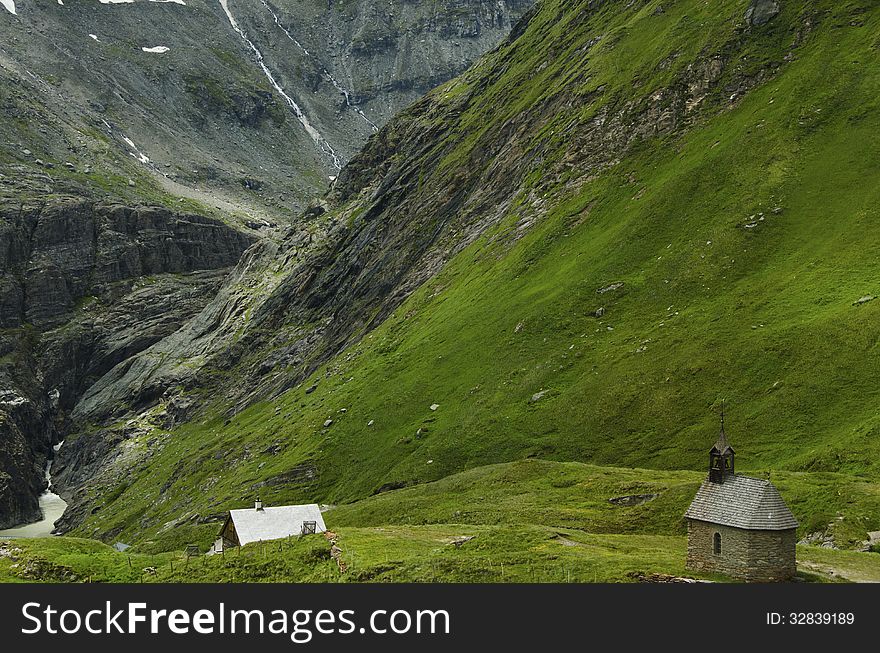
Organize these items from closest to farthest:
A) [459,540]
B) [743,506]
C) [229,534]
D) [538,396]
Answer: [743,506], [459,540], [229,534], [538,396]

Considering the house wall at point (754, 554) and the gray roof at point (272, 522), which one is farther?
the gray roof at point (272, 522)

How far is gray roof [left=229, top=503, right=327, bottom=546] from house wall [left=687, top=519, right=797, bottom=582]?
31939mm

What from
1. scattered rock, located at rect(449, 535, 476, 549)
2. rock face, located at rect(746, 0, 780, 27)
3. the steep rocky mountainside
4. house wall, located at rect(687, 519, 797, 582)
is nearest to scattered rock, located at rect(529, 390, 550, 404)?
the steep rocky mountainside

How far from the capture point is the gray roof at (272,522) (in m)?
73.4

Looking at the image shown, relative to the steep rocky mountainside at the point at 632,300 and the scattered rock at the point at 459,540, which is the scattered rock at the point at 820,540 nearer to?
the steep rocky mountainside at the point at 632,300

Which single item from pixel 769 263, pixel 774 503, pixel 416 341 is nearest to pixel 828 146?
pixel 769 263

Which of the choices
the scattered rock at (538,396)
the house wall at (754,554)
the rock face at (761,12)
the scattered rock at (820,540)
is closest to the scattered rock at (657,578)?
the house wall at (754,554)

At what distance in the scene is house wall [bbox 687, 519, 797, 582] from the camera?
48.6 metres

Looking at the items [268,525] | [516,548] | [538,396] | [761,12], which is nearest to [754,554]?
[516,548]

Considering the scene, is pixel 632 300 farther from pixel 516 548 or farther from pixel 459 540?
pixel 516 548

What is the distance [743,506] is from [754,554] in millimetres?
2525

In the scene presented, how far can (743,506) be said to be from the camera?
5019cm

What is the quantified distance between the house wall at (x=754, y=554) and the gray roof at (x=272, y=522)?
3194 centimetres

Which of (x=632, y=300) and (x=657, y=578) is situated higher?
(x=632, y=300)
